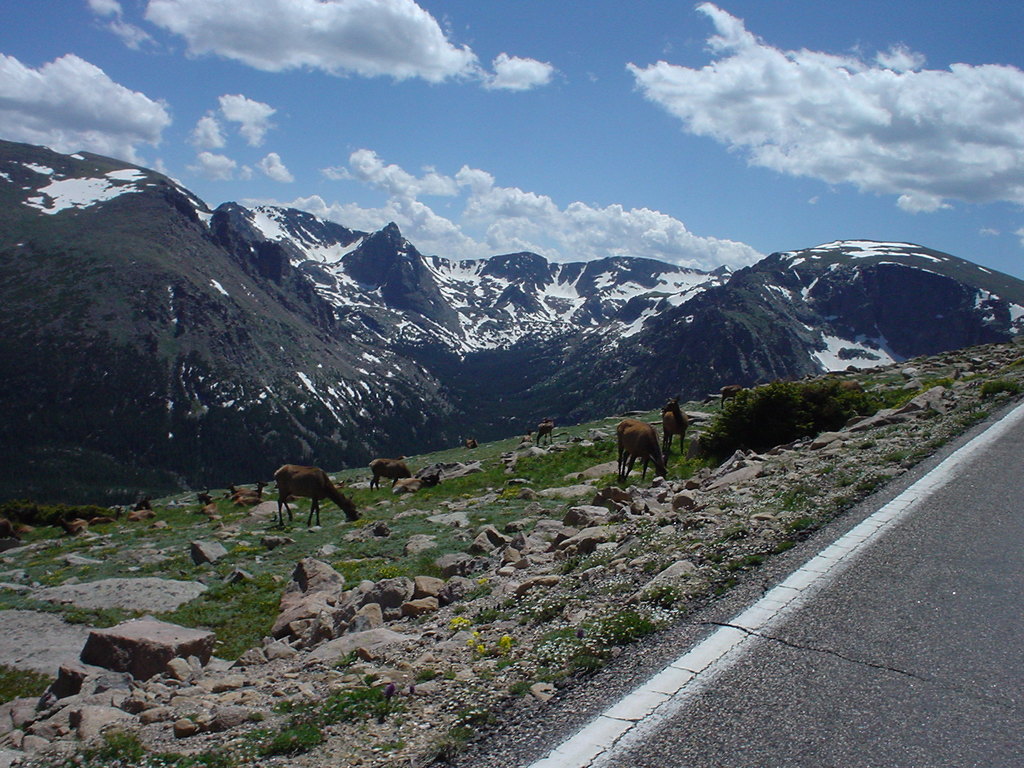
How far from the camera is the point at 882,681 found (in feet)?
19.6

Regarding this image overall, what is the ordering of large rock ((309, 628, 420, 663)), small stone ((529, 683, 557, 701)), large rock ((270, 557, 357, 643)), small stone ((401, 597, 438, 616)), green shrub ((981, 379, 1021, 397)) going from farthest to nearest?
green shrub ((981, 379, 1021, 397)), large rock ((270, 557, 357, 643)), small stone ((401, 597, 438, 616)), large rock ((309, 628, 420, 663)), small stone ((529, 683, 557, 701))

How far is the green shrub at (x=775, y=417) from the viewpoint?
2389cm

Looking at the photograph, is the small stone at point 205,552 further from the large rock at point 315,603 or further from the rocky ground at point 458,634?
the large rock at point 315,603

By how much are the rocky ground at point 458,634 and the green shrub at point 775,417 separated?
20.3 ft

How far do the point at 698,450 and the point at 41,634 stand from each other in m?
21.8

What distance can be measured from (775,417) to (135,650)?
2143 cm

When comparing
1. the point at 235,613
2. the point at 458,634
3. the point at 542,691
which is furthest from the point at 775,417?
the point at 542,691

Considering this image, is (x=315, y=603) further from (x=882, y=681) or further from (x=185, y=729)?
(x=882, y=681)

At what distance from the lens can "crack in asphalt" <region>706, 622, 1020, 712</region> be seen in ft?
18.4

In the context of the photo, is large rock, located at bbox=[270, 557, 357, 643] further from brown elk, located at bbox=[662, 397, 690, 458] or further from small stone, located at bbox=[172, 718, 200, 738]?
brown elk, located at bbox=[662, 397, 690, 458]

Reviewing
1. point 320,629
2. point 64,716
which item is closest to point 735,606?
point 320,629

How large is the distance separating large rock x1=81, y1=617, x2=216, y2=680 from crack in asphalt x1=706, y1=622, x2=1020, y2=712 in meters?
8.85

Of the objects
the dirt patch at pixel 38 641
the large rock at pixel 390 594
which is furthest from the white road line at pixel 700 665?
the dirt patch at pixel 38 641

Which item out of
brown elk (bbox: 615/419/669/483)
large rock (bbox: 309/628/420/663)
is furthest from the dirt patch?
brown elk (bbox: 615/419/669/483)
